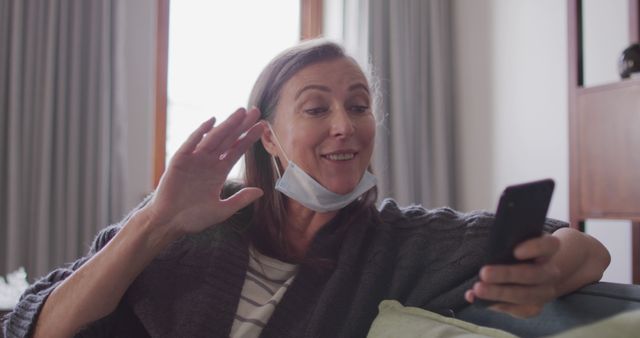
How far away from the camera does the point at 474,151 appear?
3.46 metres

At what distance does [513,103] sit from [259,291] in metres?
2.39

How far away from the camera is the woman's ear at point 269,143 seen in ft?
4.50

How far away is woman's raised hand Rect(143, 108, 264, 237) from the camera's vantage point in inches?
39.6

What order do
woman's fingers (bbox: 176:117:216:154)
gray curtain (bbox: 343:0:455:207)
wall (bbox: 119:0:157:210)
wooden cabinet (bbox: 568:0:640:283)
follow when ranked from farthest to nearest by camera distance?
1. gray curtain (bbox: 343:0:455:207)
2. wall (bbox: 119:0:157:210)
3. wooden cabinet (bbox: 568:0:640:283)
4. woman's fingers (bbox: 176:117:216:154)

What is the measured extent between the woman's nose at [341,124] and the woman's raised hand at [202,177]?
22 cm

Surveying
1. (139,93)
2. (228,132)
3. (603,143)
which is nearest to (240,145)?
(228,132)

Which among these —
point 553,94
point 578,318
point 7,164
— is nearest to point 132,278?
point 578,318

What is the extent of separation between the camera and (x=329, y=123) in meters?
1.26

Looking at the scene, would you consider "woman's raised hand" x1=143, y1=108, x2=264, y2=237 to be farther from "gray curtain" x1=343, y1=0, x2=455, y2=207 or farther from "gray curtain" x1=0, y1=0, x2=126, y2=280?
"gray curtain" x1=343, y1=0, x2=455, y2=207

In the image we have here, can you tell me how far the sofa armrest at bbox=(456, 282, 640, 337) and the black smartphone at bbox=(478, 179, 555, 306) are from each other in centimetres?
24

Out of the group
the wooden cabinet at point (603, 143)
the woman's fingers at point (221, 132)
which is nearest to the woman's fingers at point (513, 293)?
the woman's fingers at point (221, 132)

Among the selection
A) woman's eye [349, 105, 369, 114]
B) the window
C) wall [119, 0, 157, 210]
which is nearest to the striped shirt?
woman's eye [349, 105, 369, 114]

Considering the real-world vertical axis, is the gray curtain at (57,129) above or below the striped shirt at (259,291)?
above

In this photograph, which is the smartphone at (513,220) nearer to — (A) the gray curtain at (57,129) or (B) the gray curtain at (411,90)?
(A) the gray curtain at (57,129)
